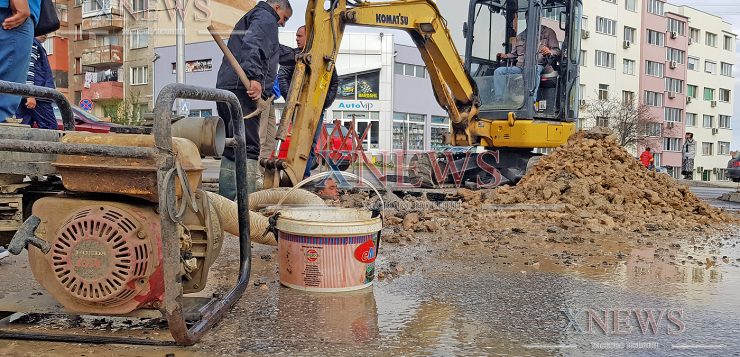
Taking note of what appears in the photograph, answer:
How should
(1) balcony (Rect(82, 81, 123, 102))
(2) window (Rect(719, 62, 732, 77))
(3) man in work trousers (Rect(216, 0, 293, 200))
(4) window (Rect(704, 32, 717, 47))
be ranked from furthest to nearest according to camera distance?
(2) window (Rect(719, 62, 732, 77)) < (4) window (Rect(704, 32, 717, 47)) < (1) balcony (Rect(82, 81, 123, 102)) < (3) man in work trousers (Rect(216, 0, 293, 200))

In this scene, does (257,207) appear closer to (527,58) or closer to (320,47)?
(320,47)

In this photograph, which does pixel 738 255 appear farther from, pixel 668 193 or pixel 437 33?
pixel 437 33

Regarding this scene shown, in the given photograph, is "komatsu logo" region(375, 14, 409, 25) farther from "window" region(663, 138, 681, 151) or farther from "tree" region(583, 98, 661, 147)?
"window" region(663, 138, 681, 151)

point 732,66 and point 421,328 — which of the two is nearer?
point 421,328

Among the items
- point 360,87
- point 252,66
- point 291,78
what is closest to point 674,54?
point 360,87

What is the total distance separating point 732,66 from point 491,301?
79.4 m

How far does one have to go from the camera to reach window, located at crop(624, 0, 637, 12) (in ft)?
186

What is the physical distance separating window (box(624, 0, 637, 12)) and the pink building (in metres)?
1.13

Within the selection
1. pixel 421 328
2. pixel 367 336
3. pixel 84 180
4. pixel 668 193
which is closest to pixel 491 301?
pixel 421 328

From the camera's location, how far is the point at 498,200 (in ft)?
25.2

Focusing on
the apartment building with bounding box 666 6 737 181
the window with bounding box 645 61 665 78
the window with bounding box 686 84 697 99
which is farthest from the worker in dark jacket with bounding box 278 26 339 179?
the window with bounding box 686 84 697 99

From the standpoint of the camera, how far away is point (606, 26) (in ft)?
180

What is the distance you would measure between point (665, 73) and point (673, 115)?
14.5 ft

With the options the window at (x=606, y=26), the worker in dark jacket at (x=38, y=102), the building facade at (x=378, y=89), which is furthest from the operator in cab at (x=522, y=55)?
the window at (x=606, y=26)
